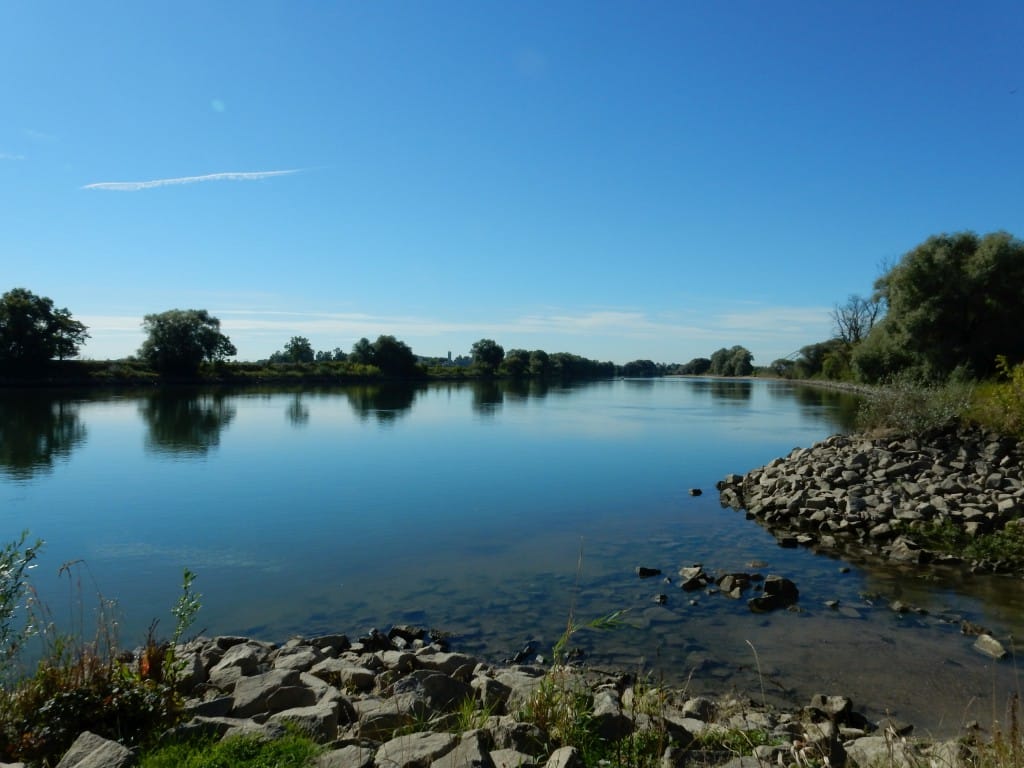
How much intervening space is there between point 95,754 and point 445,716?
2.00 meters

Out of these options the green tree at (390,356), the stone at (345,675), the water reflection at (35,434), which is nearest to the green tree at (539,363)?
the green tree at (390,356)

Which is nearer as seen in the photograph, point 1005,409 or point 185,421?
point 1005,409

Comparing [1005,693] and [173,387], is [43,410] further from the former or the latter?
[1005,693]

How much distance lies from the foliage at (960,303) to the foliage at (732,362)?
384ft

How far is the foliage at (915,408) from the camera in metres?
17.6

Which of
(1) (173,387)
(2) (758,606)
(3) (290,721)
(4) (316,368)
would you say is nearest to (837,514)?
(2) (758,606)

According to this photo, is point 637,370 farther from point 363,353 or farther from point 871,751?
point 871,751

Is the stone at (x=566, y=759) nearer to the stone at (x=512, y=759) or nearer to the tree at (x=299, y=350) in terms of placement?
the stone at (x=512, y=759)

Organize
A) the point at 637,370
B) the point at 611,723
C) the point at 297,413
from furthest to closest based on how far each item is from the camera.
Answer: the point at 637,370 < the point at 297,413 < the point at 611,723

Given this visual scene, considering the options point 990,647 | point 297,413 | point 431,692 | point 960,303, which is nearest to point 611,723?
point 431,692

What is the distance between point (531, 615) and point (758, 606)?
318 centimetres

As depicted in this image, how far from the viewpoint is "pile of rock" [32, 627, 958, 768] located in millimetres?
3961

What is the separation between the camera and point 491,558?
12406mm

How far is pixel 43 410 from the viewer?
143 feet
